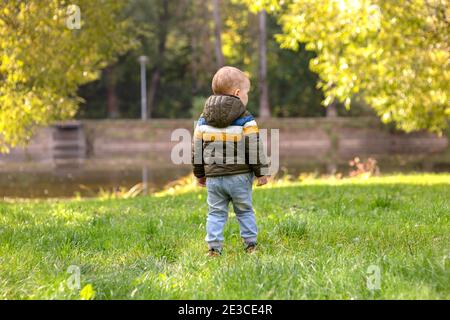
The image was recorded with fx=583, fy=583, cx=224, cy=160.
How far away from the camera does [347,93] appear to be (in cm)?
1184

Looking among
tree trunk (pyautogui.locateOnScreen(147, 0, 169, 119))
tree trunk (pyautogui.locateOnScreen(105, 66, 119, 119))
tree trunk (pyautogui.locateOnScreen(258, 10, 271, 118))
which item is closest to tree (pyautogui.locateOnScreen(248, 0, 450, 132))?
tree trunk (pyautogui.locateOnScreen(258, 10, 271, 118))

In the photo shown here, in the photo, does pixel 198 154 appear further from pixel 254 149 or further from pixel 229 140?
pixel 254 149

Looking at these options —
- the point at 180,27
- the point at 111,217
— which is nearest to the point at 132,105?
the point at 180,27

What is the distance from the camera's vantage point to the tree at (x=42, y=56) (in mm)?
11797

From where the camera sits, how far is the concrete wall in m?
35.3

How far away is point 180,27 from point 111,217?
36760 millimetres

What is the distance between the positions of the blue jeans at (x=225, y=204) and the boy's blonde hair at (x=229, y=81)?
80 cm

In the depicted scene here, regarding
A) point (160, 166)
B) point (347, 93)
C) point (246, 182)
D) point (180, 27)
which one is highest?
point (180, 27)

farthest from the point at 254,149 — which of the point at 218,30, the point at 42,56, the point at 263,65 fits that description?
the point at 263,65

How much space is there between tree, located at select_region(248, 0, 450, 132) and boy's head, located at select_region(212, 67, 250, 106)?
560cm

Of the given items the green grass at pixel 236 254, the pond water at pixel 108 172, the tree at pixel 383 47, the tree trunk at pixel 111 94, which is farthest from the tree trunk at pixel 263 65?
the green grass at pixel 236 254

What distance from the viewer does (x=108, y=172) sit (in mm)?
23484

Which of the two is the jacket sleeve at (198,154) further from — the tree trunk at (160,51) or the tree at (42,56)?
the tree trunk at (160,51)
